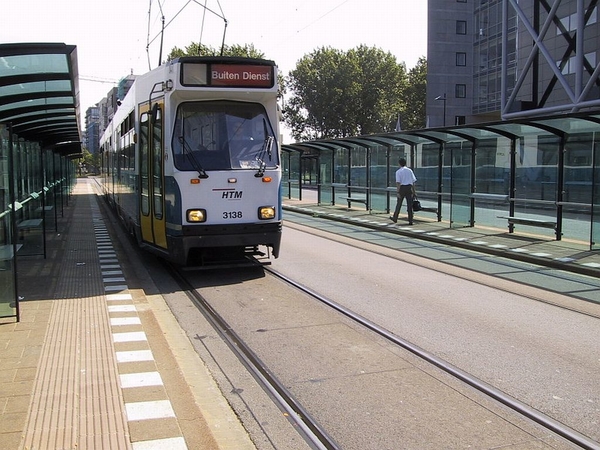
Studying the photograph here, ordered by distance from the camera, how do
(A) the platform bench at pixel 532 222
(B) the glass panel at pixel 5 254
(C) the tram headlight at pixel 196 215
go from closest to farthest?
1. (B) the glass panel at pixel 5 254
2. (C) the tram headlight at pixel 196 215
3. (A) the platform bench at pixel 532 222

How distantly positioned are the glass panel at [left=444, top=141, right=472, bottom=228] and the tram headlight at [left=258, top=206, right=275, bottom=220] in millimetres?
8886

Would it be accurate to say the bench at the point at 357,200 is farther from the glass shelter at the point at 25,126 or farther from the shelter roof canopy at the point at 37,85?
the shelter roof canopy at the point at 37,85

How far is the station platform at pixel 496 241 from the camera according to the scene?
1169 cm

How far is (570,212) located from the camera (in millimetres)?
13789

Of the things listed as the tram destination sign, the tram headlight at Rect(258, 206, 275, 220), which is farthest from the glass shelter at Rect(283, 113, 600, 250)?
the tram headlight at Rect(258, 206, 275, 220)

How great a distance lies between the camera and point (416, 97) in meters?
75.8

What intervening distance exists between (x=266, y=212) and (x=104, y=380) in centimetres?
512

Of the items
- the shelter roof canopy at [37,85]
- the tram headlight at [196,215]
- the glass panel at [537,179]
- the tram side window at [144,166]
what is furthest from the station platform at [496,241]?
the shelter roof canopy at [37,85]

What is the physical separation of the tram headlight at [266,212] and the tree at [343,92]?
175 ft

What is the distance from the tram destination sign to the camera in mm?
9462

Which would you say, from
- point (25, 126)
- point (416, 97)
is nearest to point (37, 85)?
point (25, 126)

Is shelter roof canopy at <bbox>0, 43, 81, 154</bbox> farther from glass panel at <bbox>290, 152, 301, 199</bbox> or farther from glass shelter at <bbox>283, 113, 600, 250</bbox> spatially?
glass panel at <bbox>290, 152, 301, 199</bbox>

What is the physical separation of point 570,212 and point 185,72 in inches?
363

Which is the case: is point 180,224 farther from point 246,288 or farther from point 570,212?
point 570,212
